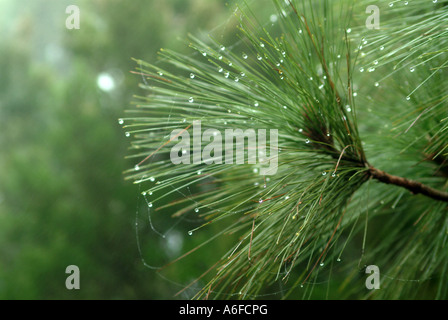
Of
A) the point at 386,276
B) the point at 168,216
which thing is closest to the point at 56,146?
the point at 168,216

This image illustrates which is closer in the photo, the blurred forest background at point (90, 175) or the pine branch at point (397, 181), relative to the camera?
the pine branch at point (397, 181)

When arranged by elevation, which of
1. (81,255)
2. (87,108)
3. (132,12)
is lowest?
(81,255)

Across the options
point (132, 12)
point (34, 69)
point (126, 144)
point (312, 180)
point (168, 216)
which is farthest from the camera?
point (34, 69)

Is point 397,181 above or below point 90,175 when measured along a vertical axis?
above

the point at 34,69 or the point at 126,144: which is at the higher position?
the point at 34,69

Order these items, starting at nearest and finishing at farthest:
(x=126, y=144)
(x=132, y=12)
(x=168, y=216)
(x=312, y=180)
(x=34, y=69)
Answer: (x=312, y=180), (x=168, y=216), (x=126, y=144), (x=132, y=12), (x=34, y=69)

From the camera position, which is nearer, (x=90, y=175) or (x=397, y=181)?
(x=397, y=181)

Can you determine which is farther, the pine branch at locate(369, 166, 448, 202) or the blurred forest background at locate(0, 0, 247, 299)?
the blurred forest background at locate(0, 0, 247, 299)

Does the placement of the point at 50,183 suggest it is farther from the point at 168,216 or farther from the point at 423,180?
the point at 423,180
